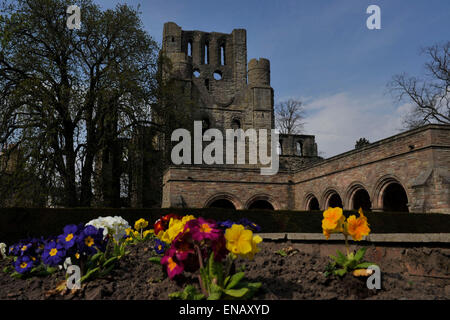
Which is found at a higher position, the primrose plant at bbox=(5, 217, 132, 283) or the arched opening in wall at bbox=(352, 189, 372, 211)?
the arched opening in wall at bbox=(352, 189, 372, 211)

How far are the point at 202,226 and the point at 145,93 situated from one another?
15.8 m

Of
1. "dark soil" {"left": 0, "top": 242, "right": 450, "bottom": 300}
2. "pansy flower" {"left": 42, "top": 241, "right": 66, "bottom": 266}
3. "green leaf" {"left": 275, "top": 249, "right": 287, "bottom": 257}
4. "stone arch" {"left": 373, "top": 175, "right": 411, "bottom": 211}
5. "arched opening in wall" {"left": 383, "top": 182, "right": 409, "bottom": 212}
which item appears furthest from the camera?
"arched opening in wall" {"left": 383, "top": 182, "right": 409, "bottom": 212}

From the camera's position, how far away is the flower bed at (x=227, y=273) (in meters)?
2.32

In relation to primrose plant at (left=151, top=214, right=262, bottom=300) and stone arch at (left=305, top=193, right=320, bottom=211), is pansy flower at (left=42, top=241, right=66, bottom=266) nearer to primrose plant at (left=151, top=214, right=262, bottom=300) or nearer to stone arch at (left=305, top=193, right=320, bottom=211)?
primrose plant at (left=151, top=214, right=262, bottom=300)

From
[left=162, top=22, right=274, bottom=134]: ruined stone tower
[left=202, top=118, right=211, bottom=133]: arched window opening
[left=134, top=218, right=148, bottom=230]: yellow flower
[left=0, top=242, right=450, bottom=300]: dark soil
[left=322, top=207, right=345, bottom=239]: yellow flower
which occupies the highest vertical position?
[left=162, top=22, right=274, bottom=134]: ruined stone tower

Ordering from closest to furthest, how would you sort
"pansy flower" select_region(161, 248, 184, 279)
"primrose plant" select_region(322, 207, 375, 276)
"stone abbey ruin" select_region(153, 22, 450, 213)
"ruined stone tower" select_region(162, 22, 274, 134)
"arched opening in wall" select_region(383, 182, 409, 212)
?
"pansy flower" select_region(161, 248, 184, 279) < "primrose plant" select_region(322, 207, 375, 276) < "stone abbey ruin" select_region(153, 22, 450, 213) < "arched opening in wall" select_region(383, 182, 409, 212) < "ruined stone tower" select_region(162, 22, 274, 134)

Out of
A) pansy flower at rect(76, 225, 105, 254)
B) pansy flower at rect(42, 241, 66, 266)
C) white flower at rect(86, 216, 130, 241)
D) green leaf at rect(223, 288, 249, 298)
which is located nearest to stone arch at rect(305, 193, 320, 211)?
white flower at rect(86, 216, 130, 241)

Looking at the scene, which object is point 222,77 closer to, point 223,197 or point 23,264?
point 223,197

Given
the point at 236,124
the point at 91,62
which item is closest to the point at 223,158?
the point at 236,124

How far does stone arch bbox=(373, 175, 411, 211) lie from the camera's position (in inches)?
608

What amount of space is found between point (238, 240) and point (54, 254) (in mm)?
1717

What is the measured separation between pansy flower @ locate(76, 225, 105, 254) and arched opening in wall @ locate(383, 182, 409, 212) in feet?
49.6

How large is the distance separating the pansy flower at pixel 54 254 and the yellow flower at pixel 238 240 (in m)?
1.57

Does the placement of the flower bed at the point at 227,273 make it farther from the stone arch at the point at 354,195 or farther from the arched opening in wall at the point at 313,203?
the arched opening in wall at the point at 313,203
